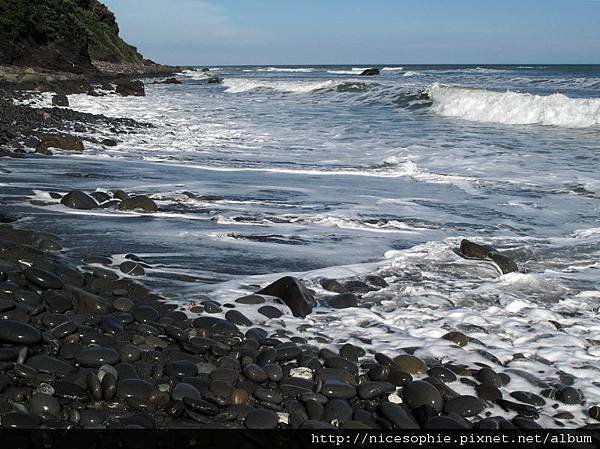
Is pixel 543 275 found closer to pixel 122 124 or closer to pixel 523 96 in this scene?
pixel 122 124

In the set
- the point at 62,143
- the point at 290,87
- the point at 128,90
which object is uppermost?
the point at 290,87

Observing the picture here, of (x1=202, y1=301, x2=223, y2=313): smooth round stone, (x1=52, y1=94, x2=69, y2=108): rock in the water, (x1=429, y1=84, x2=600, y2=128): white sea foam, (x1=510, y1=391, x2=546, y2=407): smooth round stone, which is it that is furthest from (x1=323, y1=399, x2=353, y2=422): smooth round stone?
(x1=52, y1=94, x2=69, y2=108): rock in the water

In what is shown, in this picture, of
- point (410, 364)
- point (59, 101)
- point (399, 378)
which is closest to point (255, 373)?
point (399, 378)

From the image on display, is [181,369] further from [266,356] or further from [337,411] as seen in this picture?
[337,411]

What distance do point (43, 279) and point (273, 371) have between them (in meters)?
1.58

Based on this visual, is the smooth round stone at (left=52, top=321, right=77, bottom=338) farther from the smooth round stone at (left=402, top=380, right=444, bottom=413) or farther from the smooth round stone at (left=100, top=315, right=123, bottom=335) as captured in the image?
the smooth round stone at (left=402, top=380, right=444, bottom=413)

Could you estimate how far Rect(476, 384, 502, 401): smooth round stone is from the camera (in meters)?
2.71

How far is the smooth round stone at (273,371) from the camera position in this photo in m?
2.73

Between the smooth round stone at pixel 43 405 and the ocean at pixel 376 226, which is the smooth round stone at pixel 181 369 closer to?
the smooth round stone at pixel 43 405

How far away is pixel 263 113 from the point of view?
20125 mm

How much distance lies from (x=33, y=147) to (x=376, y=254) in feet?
21.7

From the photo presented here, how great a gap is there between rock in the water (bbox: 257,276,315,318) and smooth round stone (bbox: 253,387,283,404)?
3.26 ft

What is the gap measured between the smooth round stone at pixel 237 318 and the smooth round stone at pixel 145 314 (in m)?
0.41

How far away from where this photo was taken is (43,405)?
2262mm
